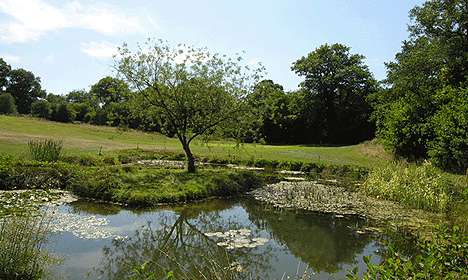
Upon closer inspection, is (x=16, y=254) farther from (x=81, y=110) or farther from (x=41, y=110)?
(x=81, y=110)

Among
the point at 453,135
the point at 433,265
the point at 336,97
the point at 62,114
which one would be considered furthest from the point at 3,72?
the point at 433,265

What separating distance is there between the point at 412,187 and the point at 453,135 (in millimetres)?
10312

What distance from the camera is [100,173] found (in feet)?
68.2

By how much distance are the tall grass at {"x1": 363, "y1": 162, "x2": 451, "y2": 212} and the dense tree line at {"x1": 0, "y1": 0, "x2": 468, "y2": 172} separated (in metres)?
6.62

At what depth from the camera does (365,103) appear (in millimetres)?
64188

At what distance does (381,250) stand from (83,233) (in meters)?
9.44

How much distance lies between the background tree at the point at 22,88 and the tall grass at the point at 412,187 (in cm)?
9547

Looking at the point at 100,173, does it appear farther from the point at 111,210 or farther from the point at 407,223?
the point at 407,223

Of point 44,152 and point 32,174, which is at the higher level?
point 44,152

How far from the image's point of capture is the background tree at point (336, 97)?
6388 cm

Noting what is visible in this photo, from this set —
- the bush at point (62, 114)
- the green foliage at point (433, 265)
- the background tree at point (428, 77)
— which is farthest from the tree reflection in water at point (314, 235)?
the bush at point (62, 114)

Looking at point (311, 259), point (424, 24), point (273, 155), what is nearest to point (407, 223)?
point (311, 259)

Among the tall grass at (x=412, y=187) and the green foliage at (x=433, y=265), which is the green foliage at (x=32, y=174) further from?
the green foliage at (x=433, y=265)

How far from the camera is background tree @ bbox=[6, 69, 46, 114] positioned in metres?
101
